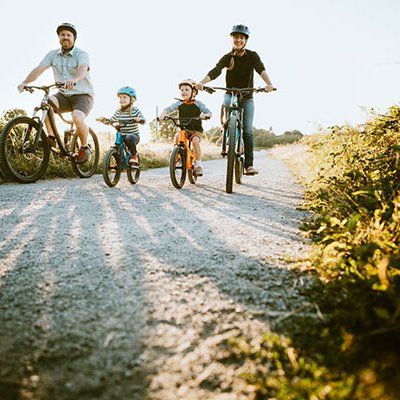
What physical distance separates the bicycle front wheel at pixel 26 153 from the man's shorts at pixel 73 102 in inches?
23.8

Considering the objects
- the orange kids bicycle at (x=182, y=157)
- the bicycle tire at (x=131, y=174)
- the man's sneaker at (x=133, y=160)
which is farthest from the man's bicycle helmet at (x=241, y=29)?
the bicycle tire at (x=131, y=174)

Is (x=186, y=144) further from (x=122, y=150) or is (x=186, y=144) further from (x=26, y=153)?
(x=26, y=153)

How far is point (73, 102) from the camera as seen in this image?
5.32m

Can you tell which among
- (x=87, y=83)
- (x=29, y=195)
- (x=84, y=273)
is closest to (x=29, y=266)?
(x=84, y=273)

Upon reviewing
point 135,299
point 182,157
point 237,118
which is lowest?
point 135,299

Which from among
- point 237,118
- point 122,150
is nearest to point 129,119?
point 122,150

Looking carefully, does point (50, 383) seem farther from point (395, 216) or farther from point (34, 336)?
point (395, 216)

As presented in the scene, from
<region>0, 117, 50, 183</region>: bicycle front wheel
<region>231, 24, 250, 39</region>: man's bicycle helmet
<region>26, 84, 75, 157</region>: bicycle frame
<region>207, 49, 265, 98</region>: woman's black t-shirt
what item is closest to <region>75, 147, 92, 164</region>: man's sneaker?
<region>26, 84, 75, 157</region>: bicycle frame

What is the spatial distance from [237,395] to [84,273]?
104cm

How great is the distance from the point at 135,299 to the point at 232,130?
11.1 ft

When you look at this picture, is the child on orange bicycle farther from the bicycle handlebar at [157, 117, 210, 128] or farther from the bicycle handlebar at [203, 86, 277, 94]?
the bicycle handlebar at [203, 86, 277, 94]

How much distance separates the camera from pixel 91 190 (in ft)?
15.0

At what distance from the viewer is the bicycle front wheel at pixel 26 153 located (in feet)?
14.6

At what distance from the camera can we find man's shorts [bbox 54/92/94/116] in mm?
5234
